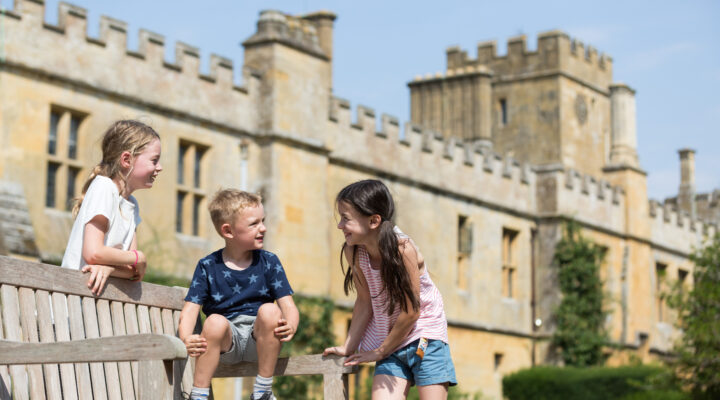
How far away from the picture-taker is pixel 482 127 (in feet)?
97.9

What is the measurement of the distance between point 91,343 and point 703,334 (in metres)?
15.1

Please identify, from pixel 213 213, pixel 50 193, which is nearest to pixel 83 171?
pixel 50 193

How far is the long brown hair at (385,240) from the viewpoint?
447 centimetres

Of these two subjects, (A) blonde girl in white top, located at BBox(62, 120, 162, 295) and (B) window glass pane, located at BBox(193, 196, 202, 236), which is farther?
(B) window glass pane, located at BBox(193, 196, 202, 236)

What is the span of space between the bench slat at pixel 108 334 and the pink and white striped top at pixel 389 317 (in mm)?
1036

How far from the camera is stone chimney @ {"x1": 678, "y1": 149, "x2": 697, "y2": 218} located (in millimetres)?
38531

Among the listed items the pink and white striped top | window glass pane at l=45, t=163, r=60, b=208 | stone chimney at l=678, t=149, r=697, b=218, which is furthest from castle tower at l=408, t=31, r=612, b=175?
the pink and white striped top

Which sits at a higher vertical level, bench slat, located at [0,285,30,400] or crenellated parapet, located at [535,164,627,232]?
crenellated parapet, located at [535,164,627,232]

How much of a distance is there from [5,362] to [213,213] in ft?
3.54

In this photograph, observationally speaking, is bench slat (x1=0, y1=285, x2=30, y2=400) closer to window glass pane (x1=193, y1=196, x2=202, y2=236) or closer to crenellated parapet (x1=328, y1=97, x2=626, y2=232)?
window glass pane (x1=193, y1=196, x2=202, y2=236)

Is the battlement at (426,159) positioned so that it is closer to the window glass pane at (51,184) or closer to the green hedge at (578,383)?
the green hedge at (578,383)

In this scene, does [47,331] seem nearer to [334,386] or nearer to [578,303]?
[334,386]

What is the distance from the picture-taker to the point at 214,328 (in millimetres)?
4109

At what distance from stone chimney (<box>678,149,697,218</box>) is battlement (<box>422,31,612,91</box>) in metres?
5.44
